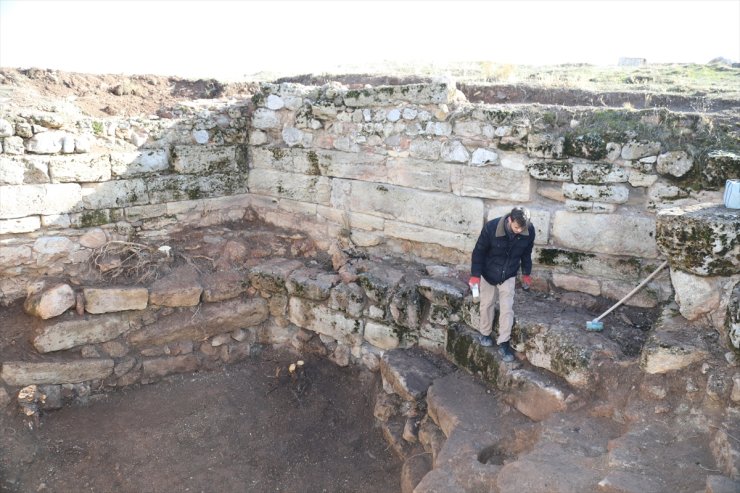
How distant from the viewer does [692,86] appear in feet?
25.8

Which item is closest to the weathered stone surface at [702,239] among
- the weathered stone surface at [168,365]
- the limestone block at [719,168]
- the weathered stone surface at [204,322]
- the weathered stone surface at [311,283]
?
the limestone block at [719,168]

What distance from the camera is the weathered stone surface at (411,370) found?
16.9ft

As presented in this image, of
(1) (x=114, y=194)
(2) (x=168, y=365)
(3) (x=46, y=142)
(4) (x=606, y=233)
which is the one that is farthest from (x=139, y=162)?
(4) (x=606, y=233)

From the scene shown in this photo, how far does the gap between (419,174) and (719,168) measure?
2.72m

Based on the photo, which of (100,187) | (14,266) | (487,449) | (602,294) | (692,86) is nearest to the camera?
(487,449)

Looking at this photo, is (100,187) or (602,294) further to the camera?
(100,187)

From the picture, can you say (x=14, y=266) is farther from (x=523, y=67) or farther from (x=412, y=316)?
(x=523, y=67)

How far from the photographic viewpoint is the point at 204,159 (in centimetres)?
681

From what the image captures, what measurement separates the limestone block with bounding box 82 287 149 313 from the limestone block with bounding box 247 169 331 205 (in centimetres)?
205

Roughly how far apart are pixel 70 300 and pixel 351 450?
10.7ft

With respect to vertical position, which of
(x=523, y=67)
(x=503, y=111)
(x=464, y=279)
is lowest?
(x=464, y=279)

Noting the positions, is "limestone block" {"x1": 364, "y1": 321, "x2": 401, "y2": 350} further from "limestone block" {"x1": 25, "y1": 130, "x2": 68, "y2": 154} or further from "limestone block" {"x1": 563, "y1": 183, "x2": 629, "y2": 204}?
"limestone block" {"x1": 25, "y1": 130, "x2": 68, "y2": 154}

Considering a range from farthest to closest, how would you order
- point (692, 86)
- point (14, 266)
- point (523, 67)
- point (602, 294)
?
point (523, 67) → point (692, 86) → point (14, 266) → point (602, 294)

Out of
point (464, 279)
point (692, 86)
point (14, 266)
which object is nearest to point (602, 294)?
point (464, 279)
